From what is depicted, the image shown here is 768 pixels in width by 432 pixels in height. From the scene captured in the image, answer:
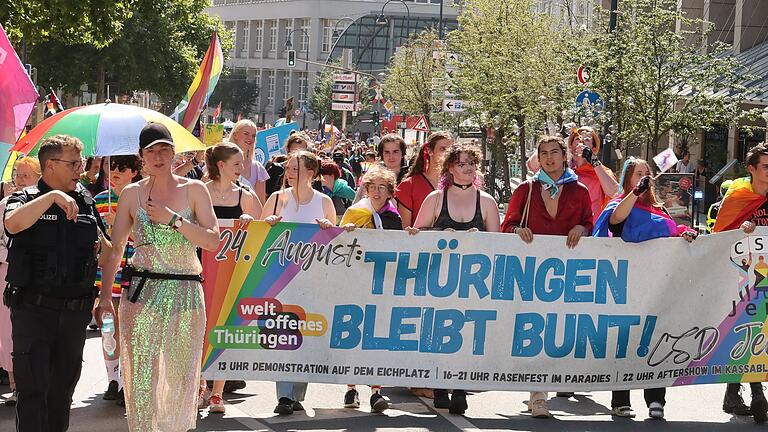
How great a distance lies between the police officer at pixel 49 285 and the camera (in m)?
6.47

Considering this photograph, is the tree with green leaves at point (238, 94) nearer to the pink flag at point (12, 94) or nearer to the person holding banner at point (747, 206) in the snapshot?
the person holding banner at point (747, 206)

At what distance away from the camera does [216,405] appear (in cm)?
866

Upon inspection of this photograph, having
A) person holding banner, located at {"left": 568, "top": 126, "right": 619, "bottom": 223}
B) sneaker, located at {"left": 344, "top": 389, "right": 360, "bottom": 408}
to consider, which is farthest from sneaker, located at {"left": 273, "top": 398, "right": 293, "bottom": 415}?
person holding banner, located at {"left": 568, "top": 126, "right": 619, "bottom": 223}

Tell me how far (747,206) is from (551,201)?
131cm

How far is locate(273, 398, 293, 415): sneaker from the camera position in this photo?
8602mm

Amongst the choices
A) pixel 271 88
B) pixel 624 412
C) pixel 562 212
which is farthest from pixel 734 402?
pixel 271 88

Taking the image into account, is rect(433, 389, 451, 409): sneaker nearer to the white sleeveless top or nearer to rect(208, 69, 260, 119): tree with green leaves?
the white sleeveless top

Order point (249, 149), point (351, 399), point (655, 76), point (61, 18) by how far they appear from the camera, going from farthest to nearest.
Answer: point (655, 76) < point (61, 18) < point (249, 149) < point (351, 399)

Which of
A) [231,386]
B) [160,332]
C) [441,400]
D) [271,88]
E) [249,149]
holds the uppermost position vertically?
[271,88]

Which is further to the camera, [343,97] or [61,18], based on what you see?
[343,97]

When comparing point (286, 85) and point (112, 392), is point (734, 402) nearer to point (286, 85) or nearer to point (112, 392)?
point (112, 392)

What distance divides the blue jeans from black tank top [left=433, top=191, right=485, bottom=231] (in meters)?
1.39

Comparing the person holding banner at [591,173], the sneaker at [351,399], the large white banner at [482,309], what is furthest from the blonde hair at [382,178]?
the person holding banner at [591,173]

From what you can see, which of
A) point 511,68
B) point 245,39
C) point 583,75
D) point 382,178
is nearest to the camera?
point 382,178
